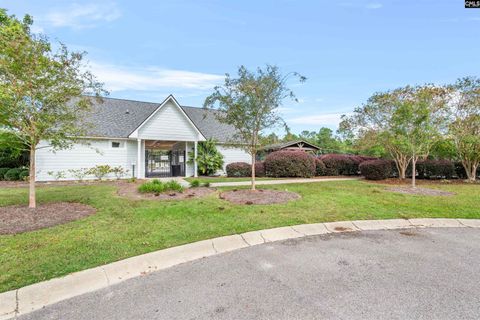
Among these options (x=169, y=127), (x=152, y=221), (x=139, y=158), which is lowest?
(x=152, y=221)

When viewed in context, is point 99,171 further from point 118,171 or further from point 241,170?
point 241,170

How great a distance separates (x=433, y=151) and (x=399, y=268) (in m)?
14.8

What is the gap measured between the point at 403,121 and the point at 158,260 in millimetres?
10909

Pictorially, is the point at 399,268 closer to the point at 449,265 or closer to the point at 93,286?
the point at 449,265

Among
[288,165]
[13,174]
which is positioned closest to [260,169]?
[288,165]

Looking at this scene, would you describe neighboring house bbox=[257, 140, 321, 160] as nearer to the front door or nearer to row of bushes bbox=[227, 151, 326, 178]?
row of bushes bbox=[227, 151, 326, 178]

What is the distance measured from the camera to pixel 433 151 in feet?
46.8

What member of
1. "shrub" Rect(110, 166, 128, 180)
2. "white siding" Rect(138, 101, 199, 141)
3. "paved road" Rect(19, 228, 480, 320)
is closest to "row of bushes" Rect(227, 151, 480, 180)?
"white siding" Rect(138, 101, 199, 141)

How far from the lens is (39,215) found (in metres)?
5.47

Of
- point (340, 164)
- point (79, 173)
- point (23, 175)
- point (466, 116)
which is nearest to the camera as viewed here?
point (23, 175)

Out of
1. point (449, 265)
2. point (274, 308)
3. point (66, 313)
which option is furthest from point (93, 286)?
point (449, 265)

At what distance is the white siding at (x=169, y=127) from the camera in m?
14.2

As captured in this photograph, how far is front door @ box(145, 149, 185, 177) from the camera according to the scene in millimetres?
16375

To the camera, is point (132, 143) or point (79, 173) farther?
point (132, 143)
